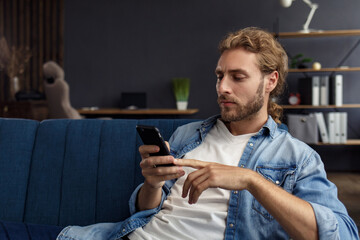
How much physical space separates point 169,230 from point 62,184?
0.66 meters

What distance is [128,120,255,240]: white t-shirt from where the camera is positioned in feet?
3.97

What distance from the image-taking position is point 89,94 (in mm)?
5500

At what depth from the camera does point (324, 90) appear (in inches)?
176

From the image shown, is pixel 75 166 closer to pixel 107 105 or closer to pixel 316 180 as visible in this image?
pixel 316 180

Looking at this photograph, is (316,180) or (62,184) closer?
(316,180)

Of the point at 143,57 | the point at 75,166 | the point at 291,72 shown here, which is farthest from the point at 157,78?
the point at 75,166

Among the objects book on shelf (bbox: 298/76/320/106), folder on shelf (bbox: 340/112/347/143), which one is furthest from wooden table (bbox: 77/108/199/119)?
folder on shelf (bbox: 340/112/347/143)

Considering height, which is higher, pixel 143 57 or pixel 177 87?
pixel 143 57

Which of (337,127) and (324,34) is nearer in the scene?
(337,127)

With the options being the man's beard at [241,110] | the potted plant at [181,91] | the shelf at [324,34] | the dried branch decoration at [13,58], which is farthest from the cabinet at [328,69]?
the dried branch decoration at [13,58]

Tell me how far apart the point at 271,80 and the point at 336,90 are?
3322mm

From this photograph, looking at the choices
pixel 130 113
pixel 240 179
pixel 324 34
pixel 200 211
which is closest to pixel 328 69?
pixel 324 34

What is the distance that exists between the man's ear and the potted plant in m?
3.60

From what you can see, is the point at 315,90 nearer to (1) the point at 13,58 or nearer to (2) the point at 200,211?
(2) the point at 200,211
